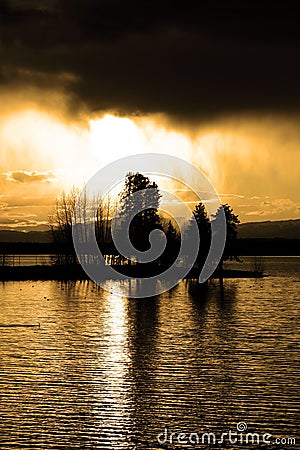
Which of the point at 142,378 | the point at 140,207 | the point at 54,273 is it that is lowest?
the point at 142,378

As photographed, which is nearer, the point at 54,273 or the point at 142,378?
the point at 142,378

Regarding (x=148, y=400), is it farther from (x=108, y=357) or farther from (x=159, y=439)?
(x=108, y=357)

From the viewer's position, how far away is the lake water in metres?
20.3

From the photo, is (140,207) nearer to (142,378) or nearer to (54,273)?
(54,273)

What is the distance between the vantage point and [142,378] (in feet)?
90.6

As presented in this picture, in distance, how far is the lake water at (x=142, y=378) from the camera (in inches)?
800

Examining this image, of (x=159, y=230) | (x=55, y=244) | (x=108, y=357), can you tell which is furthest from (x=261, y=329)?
(x=55, y=244)

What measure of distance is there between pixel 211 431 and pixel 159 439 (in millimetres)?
1692

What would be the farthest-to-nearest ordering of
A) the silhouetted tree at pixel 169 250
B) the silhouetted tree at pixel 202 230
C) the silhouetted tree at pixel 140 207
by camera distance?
the silhouetted tree at pixel 202 230 → the silhouetted tree at pixel 169 250 → the silhouetted tree at pixel 140 207

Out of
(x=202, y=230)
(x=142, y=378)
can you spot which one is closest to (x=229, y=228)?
(x=202, y=230)

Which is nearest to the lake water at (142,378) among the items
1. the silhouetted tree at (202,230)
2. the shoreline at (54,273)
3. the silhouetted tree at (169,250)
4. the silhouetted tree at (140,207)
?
the silhouetted tree at (140,207)

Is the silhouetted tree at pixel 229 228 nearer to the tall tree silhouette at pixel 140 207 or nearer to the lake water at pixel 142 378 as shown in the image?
the tall tree silhouette at pixel 140 207

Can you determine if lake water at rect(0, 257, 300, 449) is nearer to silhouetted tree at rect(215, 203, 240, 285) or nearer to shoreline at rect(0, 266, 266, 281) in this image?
shoreline at rect(0, 266, 266, 281)

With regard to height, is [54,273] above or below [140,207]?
below
